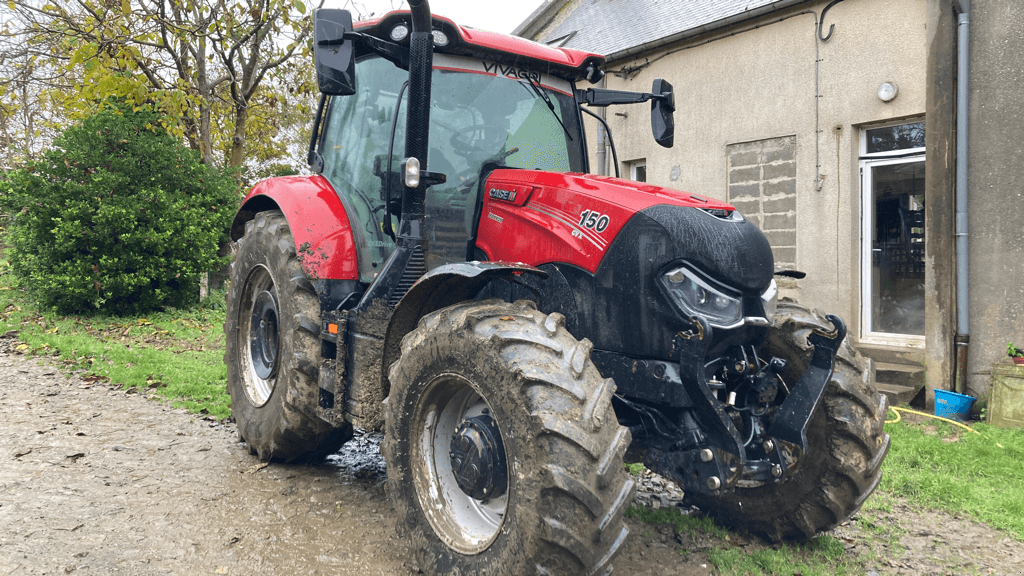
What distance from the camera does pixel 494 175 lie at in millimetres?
3660

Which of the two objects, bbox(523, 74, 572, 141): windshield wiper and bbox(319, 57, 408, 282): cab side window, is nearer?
bbox(319, 57, 408, 282): cab side window

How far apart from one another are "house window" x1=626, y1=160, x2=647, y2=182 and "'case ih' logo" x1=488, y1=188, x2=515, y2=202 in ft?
23.0

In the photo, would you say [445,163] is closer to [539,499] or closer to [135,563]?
[539,499]

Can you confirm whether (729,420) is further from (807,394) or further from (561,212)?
(561,212)

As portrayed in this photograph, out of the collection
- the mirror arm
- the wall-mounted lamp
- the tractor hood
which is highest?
the wall-mounted lamp

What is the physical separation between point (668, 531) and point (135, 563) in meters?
2.51

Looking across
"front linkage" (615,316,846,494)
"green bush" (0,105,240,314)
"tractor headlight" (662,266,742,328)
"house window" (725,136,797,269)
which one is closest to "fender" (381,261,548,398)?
"tractor headlight" (662,266,742,328)

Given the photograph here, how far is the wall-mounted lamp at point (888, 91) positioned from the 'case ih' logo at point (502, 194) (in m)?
5.67

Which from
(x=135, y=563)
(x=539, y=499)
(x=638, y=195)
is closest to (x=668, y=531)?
Answer: (x=539, y=499)

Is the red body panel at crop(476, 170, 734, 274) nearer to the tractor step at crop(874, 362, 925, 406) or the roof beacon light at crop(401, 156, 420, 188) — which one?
the roof beacon light at crop(401, 156, 420, 188)

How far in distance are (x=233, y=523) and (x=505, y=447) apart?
5.94 ft

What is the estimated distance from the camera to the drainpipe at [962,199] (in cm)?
663

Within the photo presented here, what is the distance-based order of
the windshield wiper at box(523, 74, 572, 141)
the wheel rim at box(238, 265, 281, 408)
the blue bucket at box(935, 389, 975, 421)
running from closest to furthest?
the windshield wiper at box(523, 74, 572, 141), the wheel rim at box(238, 265, 281, 408), the blue bucket at box(935, 389, 975, 421)

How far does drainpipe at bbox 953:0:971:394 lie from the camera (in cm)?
663
